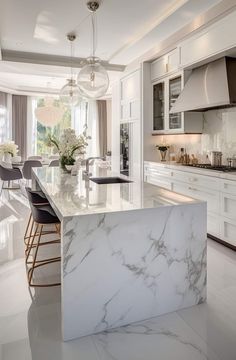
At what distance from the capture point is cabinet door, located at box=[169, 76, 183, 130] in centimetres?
488

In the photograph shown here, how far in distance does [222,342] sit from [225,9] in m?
3.42

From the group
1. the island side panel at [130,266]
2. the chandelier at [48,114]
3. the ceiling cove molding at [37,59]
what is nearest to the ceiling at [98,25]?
the ceiling cove molding at [37,59]

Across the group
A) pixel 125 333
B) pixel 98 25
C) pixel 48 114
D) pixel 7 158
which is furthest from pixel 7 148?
pixel 125 333

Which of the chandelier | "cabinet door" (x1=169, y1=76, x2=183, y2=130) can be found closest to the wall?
"cabinet door" (x1=169, y1=76, x2=183, y2=130)

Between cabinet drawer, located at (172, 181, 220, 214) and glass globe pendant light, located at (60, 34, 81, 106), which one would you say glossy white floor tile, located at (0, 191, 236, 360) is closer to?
cabinet drawer, located at (172, 181, 220, 214)

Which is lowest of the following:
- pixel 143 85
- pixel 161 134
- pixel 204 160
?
pixel 204 160

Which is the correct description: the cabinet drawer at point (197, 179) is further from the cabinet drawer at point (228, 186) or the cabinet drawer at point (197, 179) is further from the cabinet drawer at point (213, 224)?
the cabinet drawer at point (213, 224)

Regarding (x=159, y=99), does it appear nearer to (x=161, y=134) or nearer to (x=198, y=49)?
(x=161, y=134)

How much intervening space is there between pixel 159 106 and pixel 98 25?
1.85 m

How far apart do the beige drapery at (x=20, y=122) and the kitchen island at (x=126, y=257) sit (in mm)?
8566

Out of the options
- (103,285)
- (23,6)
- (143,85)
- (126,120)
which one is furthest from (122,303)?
(126,120)

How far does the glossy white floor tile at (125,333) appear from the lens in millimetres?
1826

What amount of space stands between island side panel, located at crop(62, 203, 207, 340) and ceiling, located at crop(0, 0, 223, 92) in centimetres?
268

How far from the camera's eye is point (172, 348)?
1870 millimetres
